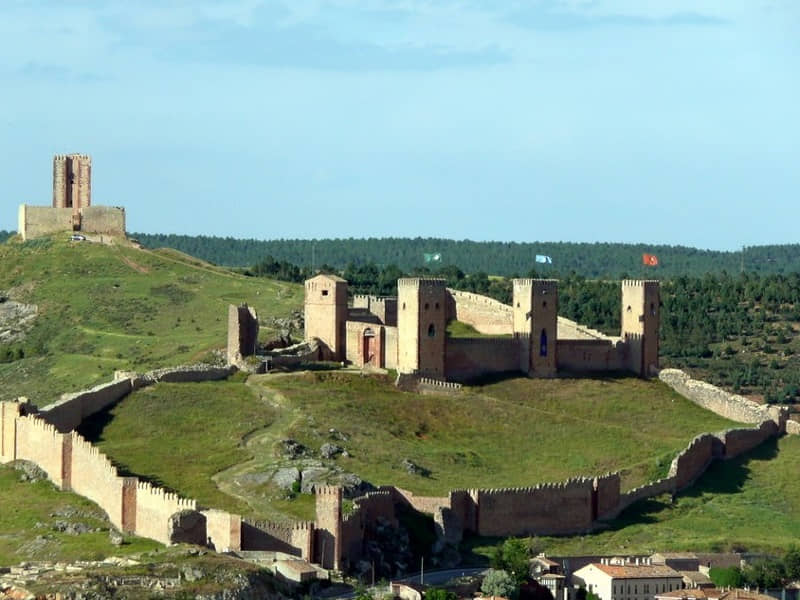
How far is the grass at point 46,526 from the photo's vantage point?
79938mm

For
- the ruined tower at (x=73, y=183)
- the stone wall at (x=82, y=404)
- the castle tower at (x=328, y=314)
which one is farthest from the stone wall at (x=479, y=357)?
the ruined tower at (x=73, y=183)

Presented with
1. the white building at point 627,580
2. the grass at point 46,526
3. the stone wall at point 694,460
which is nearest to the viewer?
the grass at point 46,526

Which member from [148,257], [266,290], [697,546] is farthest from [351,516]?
[148,257]

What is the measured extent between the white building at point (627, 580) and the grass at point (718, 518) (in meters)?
2.83

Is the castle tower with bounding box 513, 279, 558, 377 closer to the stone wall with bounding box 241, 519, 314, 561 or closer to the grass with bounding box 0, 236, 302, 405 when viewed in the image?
the grass with bounding box 0, 236, 302, 405

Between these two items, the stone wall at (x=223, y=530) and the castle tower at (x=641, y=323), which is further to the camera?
the castle tower at (x=641, y=323)

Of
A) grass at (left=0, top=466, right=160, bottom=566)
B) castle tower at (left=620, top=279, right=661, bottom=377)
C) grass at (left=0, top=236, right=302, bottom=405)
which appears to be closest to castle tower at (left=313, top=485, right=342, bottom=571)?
grass at (left=0, top=466, right=160, bottom=566)

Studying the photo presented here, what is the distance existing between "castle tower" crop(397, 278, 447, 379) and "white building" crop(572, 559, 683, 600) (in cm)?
1610

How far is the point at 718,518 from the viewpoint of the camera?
92.8 meters

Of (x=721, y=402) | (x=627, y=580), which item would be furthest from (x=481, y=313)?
(x=627, y=580)

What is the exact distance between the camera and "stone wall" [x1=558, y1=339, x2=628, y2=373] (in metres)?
105

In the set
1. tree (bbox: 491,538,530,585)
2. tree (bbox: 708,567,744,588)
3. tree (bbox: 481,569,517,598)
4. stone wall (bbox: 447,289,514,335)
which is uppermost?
stone wall (bbox: 447,289,514,335)

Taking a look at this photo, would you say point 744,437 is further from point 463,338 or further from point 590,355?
point 463,338

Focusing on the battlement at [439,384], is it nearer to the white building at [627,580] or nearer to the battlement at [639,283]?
the battlement at [639,283]
